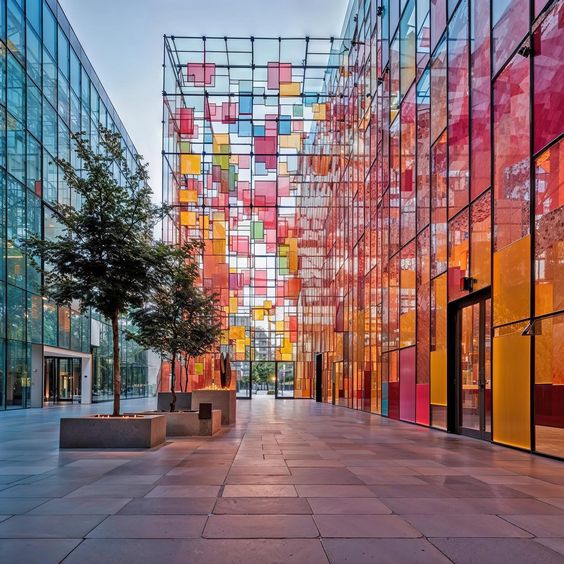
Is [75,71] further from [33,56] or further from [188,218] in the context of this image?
[188,218]

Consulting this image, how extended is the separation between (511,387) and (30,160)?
27.7 m

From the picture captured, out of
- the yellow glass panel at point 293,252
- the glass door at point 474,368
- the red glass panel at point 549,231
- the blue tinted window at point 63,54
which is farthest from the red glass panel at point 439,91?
the yellow glass panel at point 293,252

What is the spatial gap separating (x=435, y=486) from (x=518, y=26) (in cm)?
987

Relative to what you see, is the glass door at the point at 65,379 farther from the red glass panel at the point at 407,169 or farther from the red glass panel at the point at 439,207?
the red glass panel at the point at 439,207

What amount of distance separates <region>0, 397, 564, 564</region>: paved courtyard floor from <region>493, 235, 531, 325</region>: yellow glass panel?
2.93 m

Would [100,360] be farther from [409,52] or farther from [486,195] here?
[486,195]

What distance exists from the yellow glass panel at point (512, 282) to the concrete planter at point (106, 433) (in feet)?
26.5

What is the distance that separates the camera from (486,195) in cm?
1548

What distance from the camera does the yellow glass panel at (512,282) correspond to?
1312 cm

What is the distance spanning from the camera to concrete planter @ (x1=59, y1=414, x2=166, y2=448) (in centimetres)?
1362

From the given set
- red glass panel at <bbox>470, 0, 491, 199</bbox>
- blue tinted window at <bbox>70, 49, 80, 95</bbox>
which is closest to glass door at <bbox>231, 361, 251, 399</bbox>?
blue tinted window at <bbox>70, 49, 80, 95</bbox>

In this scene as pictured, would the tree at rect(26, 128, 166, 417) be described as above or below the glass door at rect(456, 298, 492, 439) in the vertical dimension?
above

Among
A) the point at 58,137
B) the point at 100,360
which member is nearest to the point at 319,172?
the point at 58,137

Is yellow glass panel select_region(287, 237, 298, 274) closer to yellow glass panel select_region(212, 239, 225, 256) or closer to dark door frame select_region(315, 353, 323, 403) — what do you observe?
yellow glass panel select_region(212, 239, 225, 256)
